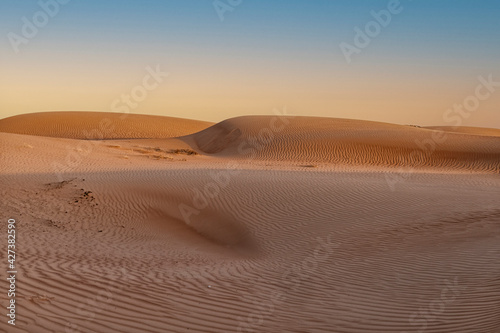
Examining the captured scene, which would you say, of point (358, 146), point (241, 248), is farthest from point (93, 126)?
point (241, 248)

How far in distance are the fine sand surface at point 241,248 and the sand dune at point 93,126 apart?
33.0 meters

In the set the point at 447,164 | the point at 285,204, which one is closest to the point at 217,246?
the point at 285,204

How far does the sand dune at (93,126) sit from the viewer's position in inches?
2238

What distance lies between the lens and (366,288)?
724 centimetres

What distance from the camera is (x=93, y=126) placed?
6169 centimetres

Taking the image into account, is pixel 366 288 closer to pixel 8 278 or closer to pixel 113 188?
pixel 8 278

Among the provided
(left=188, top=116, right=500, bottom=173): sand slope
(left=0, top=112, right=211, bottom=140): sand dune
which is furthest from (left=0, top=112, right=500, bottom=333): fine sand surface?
(left=0, top=112, right=211, bottom=140): sand dune

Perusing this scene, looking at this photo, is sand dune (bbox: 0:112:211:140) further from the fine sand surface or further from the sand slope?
the fine sand surface

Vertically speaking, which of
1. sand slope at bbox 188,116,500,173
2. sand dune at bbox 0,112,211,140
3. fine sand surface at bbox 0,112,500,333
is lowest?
fine sand surface at bbox 0,112,500,333

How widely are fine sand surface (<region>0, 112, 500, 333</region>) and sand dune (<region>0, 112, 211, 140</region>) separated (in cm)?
3305

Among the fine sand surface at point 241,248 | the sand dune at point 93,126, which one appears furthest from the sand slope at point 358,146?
the sand dune at point 93,126

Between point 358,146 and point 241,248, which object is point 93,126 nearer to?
point 358,146

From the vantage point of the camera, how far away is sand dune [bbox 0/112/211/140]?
56844 millimetres

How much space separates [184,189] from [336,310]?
10246 mm
